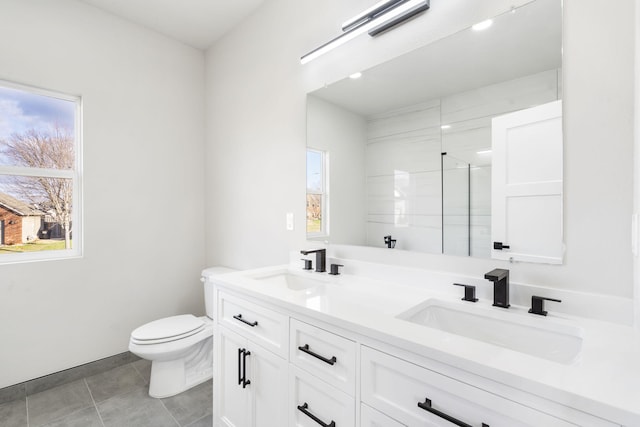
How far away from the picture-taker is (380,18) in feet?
4.85

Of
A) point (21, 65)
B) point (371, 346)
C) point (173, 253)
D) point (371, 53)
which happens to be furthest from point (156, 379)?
point (371, 53)

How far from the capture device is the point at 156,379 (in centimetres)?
202

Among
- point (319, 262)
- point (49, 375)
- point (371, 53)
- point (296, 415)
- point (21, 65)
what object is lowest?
point (49, 375)

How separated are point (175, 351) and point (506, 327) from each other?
1.89 metres

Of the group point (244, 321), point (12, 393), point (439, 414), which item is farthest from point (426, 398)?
point (12, 393)

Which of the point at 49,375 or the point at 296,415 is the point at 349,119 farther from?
the point at 49,375

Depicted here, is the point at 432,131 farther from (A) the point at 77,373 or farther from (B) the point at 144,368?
(A) the point at 77,373

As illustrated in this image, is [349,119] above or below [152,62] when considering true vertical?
below

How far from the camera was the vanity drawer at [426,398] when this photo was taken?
67cm

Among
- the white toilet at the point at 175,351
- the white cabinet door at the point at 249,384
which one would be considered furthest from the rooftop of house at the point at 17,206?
the white cabinet door at the point at 249,384

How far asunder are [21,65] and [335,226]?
236 cm

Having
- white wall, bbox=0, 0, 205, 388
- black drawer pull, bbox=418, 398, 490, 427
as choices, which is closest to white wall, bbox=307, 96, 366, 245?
black drawer pull, bbox=418, 398, 490, 427

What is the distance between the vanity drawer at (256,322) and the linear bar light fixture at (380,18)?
1439mm

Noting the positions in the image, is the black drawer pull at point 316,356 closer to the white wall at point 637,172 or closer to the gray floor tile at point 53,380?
the white wall at point 637,172
